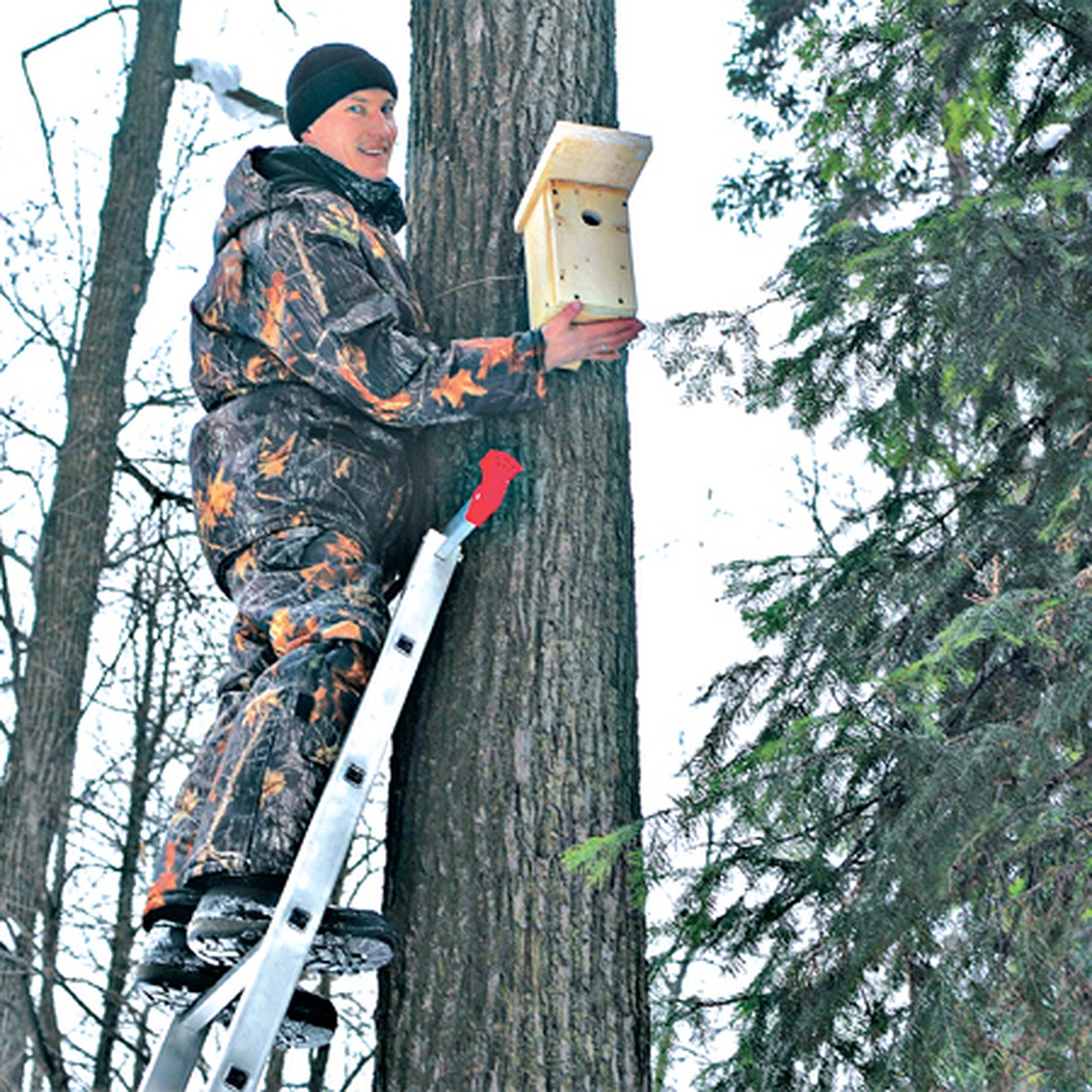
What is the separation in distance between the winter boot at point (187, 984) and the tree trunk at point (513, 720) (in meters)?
0.16

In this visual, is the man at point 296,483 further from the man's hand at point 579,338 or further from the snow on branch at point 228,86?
the snow on branch at point 228,86

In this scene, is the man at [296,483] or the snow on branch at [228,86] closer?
the man at [296,483]

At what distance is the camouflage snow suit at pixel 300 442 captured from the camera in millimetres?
2848

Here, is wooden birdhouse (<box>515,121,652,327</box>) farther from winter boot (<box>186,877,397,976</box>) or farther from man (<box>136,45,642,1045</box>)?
winter boot (<box>186,877,397,976</box>)

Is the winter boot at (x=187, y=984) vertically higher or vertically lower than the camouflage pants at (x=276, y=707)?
lower

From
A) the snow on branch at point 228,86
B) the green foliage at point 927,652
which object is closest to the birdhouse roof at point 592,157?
the green foliage at point 927,652

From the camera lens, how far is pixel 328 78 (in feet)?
11.1

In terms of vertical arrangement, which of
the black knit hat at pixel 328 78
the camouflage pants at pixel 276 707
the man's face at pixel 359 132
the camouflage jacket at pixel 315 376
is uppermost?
the black knit hat at pixel 328 78

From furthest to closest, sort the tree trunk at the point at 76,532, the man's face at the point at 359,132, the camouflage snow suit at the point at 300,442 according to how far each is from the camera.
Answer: the tree trunk at the point at 76,532 < the man's face at the point at 359,132 < the camouflage snow suit at the point at 300,442

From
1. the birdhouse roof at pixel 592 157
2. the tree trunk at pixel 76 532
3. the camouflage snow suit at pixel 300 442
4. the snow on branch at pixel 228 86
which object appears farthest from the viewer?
the snow on branch at pixel 228 86

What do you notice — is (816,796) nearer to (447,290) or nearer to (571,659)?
(571,659)

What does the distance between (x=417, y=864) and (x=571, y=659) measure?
0.49 m

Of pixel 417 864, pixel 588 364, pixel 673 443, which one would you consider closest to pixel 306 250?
pixel 588 364

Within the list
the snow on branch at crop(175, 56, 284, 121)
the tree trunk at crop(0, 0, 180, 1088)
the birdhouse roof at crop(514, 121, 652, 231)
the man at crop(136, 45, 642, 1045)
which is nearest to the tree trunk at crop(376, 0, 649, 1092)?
the man at crop(136, 45, 642, 1045)
